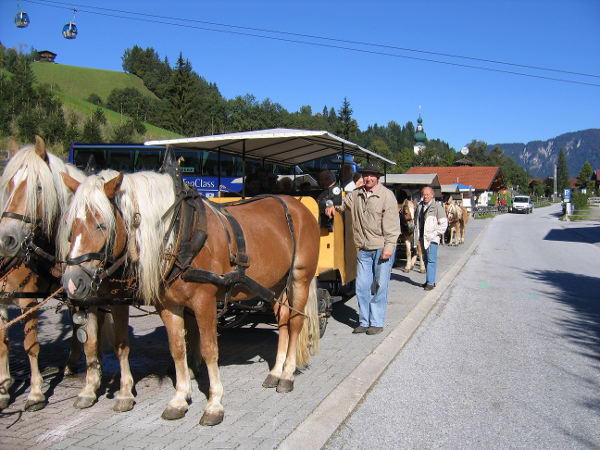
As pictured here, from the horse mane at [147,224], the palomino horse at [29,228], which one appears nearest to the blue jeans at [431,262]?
the horse mane at [147,224]

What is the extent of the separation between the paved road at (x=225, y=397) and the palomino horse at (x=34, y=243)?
0.27m

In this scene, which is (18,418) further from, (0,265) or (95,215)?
(95,215)

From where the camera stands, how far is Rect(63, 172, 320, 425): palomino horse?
3049 mm

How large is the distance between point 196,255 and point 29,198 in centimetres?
134

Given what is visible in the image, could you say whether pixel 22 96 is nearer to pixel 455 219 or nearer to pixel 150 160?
pixel 150 160

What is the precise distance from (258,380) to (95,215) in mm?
2390

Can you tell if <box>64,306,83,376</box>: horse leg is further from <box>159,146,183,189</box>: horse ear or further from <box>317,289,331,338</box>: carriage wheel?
<box>317,289,331,338</box>: carriage wheel

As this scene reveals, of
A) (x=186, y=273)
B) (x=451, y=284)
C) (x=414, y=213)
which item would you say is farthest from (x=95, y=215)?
(x=414, y=213)

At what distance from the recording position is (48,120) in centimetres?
2348

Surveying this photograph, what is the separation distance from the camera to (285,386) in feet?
13.8

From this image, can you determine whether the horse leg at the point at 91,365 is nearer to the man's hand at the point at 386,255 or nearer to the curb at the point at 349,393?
the curb at the point at 349,393

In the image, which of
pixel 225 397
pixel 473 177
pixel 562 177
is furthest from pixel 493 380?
pixel 562 177

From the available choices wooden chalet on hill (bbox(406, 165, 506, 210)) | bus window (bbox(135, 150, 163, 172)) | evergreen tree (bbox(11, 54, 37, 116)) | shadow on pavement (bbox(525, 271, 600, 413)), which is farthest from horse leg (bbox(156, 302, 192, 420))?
wooden chalet on hill (bbox(406, 165, 506, 210))

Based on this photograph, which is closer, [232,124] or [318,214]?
[318,214]
